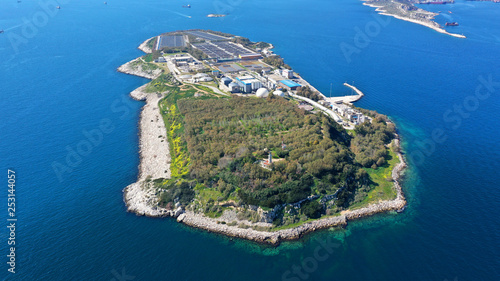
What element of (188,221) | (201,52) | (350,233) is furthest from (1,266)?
(201,52)

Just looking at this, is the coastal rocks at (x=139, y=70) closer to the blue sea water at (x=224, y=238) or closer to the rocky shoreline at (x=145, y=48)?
the blue sea water at (x=224, y=238)

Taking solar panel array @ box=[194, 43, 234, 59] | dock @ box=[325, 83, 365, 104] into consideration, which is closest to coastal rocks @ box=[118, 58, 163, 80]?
solar panel array @ box=[194, 43, 234, 59]

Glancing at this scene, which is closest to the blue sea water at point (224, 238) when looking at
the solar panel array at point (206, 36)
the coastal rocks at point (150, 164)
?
the coastal rocks at point (150, 164)

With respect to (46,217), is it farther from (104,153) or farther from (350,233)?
(350,233)

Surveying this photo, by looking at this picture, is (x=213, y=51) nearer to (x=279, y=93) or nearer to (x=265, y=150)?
(x=279, y=93)

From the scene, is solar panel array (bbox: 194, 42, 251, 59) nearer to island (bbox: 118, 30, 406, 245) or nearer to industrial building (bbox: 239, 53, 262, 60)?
industrial building (bbox: 239, 53, 262, 60)
